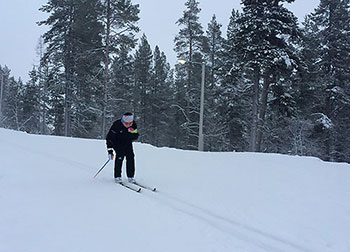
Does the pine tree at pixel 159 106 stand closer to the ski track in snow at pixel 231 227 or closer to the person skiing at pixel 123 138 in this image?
the person skiing at pixel 123 138

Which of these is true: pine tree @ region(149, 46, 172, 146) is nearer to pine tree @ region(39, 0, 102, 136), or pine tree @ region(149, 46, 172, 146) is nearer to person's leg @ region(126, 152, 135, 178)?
pine tree @ region(39, 0, 102, 136)

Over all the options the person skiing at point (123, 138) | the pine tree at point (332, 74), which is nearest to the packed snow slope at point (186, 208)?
the person skiing at point (123, 138)

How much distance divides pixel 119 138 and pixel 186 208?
2.91m

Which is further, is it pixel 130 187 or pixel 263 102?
pixel 263 102

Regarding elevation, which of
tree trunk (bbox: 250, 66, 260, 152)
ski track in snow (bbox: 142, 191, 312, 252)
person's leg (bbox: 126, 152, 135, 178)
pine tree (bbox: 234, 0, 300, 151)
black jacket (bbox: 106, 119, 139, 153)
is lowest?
ski track in snow (bbox: 142, 191, 312, 252)

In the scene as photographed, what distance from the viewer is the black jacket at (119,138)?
266 inches

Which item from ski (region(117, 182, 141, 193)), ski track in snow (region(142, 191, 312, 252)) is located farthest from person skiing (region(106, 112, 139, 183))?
ski track in snow (region(142, 191, 312, 252))

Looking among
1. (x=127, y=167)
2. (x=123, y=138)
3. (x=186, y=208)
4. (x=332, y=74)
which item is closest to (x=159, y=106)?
(x=332, y=74)

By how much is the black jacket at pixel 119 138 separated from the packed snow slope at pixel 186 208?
0.90 metres

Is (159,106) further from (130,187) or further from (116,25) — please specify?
(130,187)

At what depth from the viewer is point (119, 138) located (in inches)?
268

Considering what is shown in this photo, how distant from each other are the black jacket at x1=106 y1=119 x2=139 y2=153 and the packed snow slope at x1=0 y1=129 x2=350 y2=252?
896 millimetres

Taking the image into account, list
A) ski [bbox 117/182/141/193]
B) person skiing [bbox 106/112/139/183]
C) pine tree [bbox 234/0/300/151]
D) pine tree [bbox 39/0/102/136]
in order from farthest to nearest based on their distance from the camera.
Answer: pine tree [bbox 39/0/102/136] → pine tree [bbox 234/0/300/151] → person skiing [bbox 106/112/139/183] → ski [bbox 117/182/141/193]

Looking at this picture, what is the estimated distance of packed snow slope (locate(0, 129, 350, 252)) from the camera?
3.35 metres
